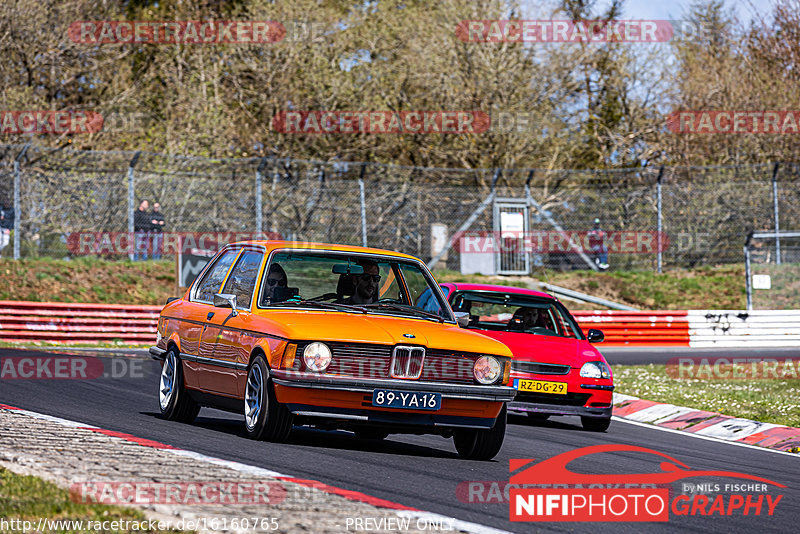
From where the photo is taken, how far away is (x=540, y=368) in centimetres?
1127

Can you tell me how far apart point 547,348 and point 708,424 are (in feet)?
7.36

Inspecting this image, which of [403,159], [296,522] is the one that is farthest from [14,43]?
[296,522]

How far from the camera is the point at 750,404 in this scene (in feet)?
44.3

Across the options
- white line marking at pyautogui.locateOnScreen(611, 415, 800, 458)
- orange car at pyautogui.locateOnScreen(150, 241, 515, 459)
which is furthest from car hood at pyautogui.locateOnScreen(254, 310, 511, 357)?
white line marking at pyautogui.locateOnScreen(611, 415, 800, 458)

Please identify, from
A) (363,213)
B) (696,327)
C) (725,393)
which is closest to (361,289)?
(725,393)

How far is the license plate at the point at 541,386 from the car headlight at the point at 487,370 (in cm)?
304

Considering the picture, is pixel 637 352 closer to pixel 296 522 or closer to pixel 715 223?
pixel 715 223

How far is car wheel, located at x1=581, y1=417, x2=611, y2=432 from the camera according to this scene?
11.4m

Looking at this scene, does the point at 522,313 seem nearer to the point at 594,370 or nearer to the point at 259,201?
the point at 594,370

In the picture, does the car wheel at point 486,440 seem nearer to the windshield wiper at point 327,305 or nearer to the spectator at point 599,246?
the windshield wiper at point 327,305

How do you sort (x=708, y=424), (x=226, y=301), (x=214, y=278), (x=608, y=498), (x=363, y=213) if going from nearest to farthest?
1. (x=608, y=498)
2. (x=226, y=301)
3. (x=214, y=278)
4. (x=708, y=424)
5. (x=363, y=213)

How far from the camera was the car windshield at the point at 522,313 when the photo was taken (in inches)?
489

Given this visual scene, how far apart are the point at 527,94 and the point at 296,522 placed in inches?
1219

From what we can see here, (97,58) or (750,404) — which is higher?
(97,58)
